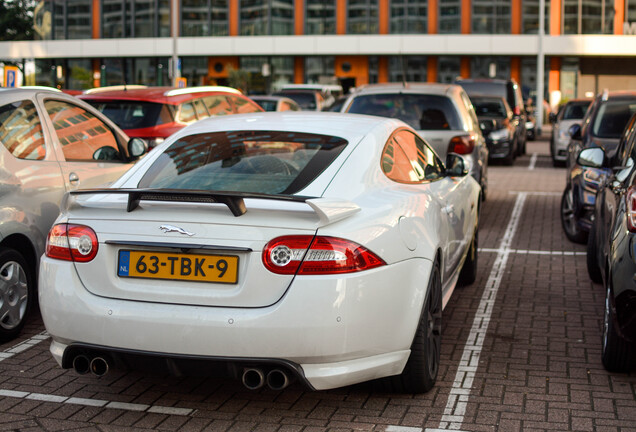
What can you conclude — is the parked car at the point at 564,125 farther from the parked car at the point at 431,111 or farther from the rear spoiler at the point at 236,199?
the rear spoiler at the point at 236,199

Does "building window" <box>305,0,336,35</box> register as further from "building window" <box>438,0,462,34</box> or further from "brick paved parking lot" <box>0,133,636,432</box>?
"brick paved parking lot" <box>0,133,636,432</box>

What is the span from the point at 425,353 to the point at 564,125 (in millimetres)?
16534

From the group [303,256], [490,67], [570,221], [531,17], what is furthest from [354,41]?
[303,256]

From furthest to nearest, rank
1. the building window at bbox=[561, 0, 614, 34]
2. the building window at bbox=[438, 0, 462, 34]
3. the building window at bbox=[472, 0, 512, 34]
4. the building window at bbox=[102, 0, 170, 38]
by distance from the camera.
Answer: the building window at bbox=[102, 0, 170, 38] → the building window at bbox=[438, 0, 462, 34] → the building window at bbox=[472, 0, 512, 34] → the building window at bbox=[561, 0, 614, 34]

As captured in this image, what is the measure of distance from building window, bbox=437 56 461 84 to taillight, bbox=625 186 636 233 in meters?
50.0

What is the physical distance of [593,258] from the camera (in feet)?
25.5

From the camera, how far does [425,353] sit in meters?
4.70

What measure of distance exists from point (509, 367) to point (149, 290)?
2346mm

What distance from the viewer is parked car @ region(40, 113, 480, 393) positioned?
13.4 ft

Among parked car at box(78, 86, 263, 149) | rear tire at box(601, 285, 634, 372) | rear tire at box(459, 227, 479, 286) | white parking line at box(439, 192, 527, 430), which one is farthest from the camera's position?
parked car at box(78, 86, 263, 149)

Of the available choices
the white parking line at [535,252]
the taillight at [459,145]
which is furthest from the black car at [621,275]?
the taillight at [459,145]

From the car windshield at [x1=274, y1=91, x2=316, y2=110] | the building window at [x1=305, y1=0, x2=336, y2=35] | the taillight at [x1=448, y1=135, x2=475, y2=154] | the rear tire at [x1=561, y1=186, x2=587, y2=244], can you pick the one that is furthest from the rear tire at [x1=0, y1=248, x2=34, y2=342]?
the building window at [x1=305, y1=0, x2=336, y2=35]

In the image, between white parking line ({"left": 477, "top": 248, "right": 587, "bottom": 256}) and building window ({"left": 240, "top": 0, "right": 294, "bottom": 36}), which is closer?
white parking line ({"left": 477, "top": 248, "right": 587, "bottom": 256})

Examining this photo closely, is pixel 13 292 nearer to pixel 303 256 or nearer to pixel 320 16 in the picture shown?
pixel 303 256
